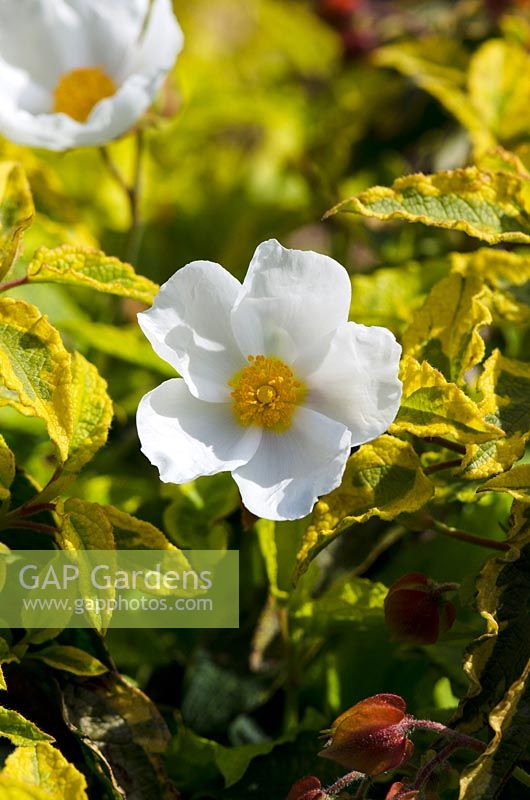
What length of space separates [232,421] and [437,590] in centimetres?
24

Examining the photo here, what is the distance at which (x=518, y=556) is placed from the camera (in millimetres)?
859

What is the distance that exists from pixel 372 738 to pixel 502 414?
0.31 meters

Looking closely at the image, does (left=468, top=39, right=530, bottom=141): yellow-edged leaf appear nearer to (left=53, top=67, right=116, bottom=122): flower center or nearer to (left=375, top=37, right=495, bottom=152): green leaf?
(left=375, top=37, right=495, bottom=152): green leaf

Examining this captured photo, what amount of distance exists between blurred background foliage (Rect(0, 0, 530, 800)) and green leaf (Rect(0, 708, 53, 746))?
205 millimetres

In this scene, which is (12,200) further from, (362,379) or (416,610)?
(416,610)

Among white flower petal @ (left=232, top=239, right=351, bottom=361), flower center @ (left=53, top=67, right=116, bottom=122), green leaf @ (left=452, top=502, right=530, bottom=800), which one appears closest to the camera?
green leaf @ (left=452, top=502, right=530, bottom=800)

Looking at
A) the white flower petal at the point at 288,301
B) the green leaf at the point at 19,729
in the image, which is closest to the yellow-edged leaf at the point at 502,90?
the white flower petal at the point at 288,301

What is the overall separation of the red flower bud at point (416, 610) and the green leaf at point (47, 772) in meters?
0.30

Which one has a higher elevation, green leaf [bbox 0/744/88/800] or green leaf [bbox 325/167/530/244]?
green leaf [bbox 325/167/530/244]

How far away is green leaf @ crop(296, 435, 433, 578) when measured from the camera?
85 cm

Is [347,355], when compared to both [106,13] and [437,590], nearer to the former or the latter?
[437,590]

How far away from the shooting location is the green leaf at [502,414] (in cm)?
84

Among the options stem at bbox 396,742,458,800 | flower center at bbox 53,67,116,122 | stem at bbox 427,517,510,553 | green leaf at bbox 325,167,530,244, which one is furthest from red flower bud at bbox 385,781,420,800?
flower center at bbox 53,67,116,122

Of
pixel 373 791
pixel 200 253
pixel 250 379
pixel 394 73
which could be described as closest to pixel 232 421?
pixel 250 379
